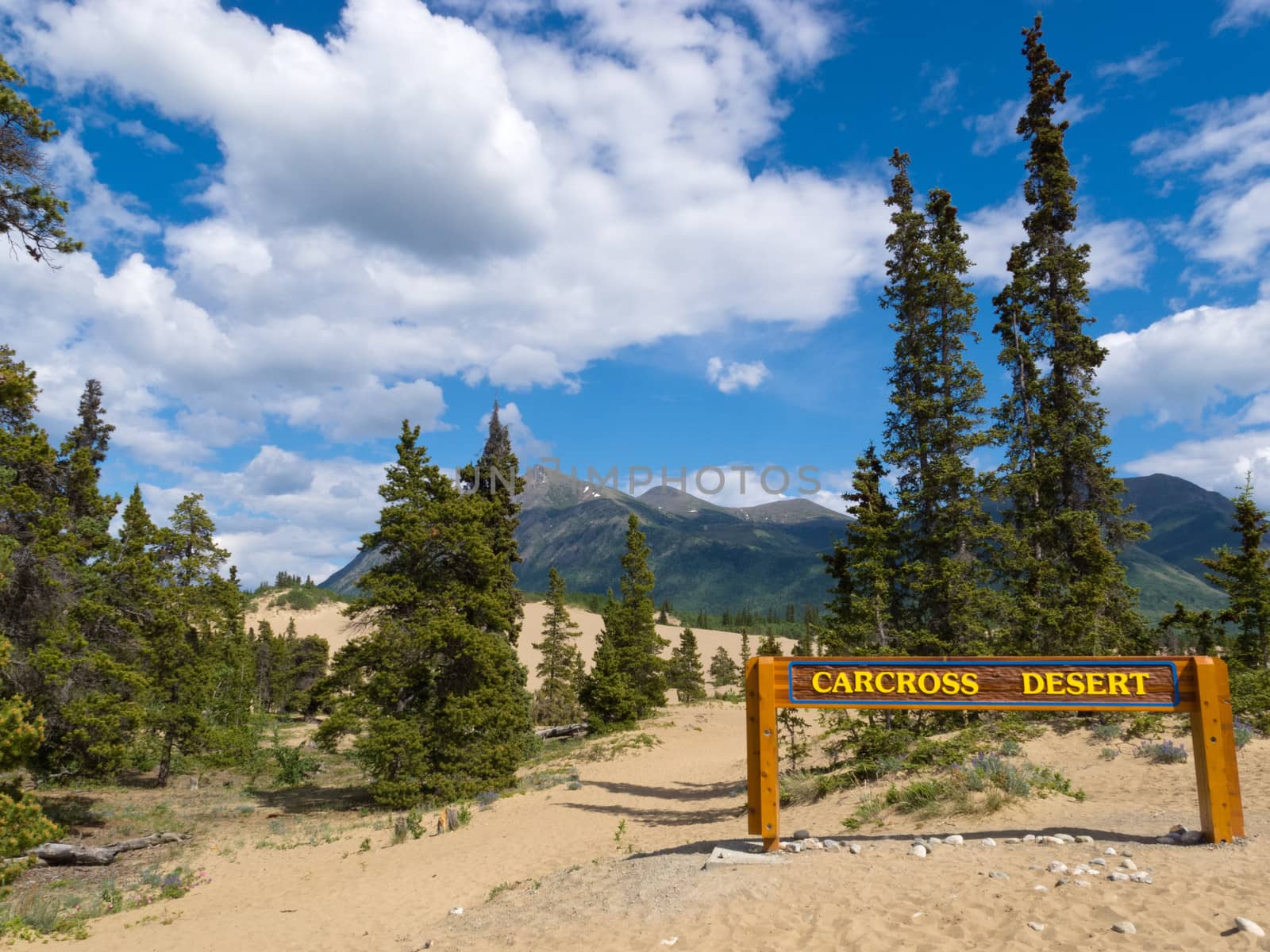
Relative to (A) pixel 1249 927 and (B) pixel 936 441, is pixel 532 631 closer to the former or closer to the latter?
(B) pixel 936 441

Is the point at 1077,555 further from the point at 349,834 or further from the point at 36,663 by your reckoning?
the point at 36,663

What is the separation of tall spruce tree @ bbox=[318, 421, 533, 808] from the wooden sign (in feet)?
42.3

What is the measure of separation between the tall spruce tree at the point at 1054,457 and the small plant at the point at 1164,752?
465 centimetres

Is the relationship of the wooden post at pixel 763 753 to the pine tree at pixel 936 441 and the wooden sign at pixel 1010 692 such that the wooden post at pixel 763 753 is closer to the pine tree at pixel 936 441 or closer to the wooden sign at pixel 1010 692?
the wooden sign at pixel 1010 692

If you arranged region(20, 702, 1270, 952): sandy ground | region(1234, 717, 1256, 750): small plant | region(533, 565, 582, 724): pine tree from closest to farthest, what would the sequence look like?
1. region(20, 702, 1270, 952): sandy ground
2. region(1234, 717, 1256, 750): small plant
3. region(533, 565, 582, 724): pine tree

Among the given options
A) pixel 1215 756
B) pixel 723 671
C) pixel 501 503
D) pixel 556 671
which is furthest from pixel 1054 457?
pixel 723 671

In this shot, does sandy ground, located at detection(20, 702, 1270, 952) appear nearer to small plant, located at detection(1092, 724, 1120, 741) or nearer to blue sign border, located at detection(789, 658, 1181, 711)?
small plant, located at detection(1092, 724, 1120, 741)

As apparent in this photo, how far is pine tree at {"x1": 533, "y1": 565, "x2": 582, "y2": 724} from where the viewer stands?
45781 mm

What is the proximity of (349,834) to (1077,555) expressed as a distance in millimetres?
22208

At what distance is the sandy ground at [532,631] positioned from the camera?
111438 millimetres

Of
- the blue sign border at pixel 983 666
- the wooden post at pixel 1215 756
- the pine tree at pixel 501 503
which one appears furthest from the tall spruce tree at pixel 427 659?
the wooden post at pixel 1215 756

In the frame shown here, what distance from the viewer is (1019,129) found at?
1037 inches

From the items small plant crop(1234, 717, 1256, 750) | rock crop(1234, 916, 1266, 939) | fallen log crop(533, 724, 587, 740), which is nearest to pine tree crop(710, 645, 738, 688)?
fallen log crop(533, 724, 587, 740)

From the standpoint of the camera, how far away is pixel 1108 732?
49.5ft
